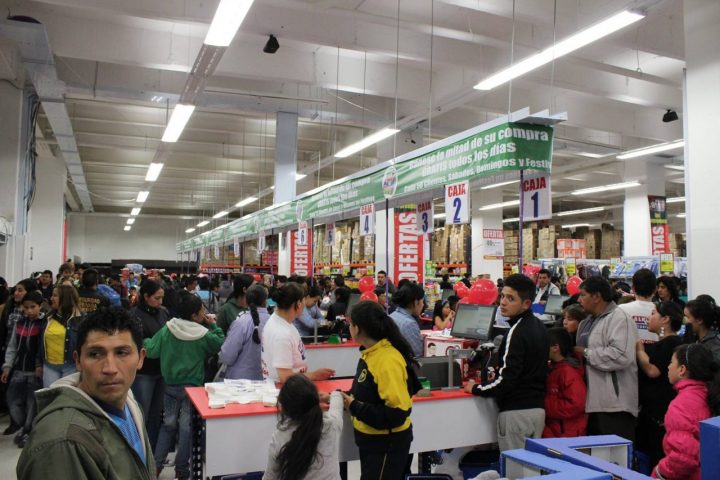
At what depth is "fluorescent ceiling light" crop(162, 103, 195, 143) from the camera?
28.5ft

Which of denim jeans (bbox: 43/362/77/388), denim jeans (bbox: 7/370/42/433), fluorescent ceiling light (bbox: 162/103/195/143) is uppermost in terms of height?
fluorescent ceiling light (bbox: 162/103/195/143)

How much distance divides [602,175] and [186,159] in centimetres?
1412

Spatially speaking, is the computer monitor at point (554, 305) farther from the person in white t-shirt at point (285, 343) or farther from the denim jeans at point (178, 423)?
the denim jeans at point (178, 423)

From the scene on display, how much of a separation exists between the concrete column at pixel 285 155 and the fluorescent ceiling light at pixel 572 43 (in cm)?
516

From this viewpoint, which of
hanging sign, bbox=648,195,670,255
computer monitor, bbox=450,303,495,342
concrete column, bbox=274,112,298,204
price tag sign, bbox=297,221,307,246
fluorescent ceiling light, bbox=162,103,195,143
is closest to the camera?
computer monitor, bbox=450,303,495,342

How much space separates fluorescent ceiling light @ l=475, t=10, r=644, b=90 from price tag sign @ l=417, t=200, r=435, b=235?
1.76 m

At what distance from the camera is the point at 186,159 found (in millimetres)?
19516

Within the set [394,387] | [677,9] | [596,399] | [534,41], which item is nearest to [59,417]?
[394,387]

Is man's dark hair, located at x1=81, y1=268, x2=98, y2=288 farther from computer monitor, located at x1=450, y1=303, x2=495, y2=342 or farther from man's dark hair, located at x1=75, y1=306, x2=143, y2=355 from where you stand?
man's dark hair, located at x1=75, y1=306, x2=143, y2=355

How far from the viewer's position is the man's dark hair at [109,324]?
5.80ft

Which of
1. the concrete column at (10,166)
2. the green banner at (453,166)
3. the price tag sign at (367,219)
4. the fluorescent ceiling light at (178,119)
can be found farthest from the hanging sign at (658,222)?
the concrete column at (10,166)

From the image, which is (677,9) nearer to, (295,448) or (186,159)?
(295,448)

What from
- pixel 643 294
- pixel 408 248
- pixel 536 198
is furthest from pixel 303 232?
pixel 536 198

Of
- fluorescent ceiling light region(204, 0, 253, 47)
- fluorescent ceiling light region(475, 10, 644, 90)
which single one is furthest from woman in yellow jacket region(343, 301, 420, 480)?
fluorescent ceiling light region(475, 10, 644, 90)
